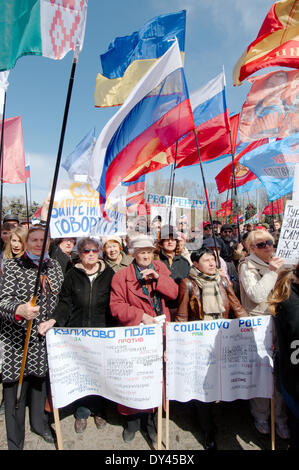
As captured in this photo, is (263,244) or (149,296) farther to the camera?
(263,244)

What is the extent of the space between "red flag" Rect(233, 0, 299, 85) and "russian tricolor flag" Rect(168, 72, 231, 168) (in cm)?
68

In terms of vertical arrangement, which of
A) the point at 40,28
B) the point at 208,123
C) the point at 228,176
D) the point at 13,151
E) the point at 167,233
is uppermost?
the point at 208,123

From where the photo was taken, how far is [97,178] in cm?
304

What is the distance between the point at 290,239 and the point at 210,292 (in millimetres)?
926

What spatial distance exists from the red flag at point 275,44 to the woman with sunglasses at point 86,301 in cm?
391

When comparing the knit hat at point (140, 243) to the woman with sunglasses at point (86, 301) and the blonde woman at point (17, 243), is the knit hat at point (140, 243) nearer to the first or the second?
the woman with sunglasses at point (86, 301)

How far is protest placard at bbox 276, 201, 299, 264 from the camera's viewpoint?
95.4 inches

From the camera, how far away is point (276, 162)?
5.92m

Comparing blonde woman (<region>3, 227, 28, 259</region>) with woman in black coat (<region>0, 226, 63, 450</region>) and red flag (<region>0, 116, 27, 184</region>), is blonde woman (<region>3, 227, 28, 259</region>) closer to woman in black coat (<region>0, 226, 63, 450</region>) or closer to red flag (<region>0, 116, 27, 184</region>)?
woman in black coat (<region>0, 226, 63, 450</region>)

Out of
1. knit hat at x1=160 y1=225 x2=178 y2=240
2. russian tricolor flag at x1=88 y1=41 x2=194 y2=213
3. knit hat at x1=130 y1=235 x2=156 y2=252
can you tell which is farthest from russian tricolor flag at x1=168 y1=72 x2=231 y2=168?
knit hat at x1=130 y1=235 x2=156 y2=252

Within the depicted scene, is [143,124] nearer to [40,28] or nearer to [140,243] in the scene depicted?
[40,28]

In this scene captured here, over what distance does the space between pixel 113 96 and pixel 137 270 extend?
551 centimetres

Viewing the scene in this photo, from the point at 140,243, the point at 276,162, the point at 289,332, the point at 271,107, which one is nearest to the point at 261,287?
the point at 289,332

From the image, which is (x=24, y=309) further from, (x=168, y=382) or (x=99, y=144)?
(x=99, y=144)
